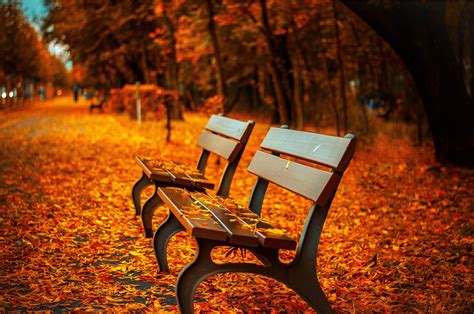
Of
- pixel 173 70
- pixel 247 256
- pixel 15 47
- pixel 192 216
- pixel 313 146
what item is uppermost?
pixel 15 47

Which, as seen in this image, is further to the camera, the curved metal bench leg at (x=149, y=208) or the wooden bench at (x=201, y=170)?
the curved metal bench leg at (x=149, y=208)

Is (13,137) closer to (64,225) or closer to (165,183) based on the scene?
(64,225)

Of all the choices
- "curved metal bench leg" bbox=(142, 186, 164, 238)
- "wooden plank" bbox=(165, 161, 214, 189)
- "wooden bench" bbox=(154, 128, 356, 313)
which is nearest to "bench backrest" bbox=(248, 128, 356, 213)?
"wooden bench" bbox=(154, 128, 356, 313)

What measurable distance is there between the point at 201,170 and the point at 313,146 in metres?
2.80

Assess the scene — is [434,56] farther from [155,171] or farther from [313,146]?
[313,146]

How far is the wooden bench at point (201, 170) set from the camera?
5.21 meters

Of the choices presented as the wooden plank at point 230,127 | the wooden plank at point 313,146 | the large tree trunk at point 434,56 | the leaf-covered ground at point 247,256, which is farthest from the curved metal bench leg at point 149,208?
the large tree trunk at point 434,56

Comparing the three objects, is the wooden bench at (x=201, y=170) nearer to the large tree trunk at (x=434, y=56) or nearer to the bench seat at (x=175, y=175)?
the bench seat at (x=175, y=175)

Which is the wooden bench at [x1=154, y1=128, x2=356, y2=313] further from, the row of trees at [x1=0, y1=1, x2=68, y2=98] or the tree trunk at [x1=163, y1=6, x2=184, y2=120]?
the row of trees at [x1=0, y1=1, x2=68, y2=98]

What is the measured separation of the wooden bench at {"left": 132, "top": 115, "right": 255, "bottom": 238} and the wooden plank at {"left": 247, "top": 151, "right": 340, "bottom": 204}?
52cm

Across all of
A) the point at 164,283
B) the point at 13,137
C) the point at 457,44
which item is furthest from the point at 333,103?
the point at 164,283

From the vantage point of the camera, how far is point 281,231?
3.60 m

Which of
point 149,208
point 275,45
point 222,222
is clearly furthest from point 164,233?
point 275,45

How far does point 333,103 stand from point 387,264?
11.6 metres
